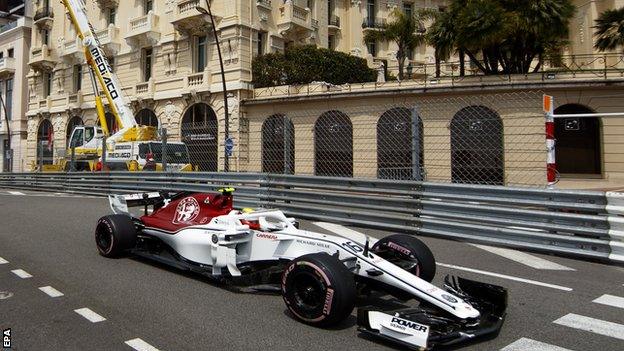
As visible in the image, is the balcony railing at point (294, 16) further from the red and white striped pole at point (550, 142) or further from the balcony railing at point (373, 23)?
the red and white striped pole at point (550, 142)

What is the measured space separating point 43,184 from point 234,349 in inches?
720

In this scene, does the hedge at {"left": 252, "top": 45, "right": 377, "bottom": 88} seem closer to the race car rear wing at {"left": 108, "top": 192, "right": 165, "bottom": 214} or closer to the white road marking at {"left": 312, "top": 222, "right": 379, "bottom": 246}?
the white road marking at {"left": 312, "top": 222, "right": 379, "bottom": 246}

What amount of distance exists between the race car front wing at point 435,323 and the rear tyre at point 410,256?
614mm

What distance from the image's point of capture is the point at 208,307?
4.43 meters

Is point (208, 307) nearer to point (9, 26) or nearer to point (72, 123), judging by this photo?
point (72, 123)

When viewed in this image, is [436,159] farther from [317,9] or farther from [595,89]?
[317,9]

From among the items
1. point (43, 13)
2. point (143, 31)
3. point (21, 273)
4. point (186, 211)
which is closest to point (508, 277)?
point (186, 211)

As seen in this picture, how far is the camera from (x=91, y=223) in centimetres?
944

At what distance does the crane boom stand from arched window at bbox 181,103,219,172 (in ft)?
9.46

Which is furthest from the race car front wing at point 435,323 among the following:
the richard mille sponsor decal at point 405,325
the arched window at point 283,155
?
the arched window at point 283,155

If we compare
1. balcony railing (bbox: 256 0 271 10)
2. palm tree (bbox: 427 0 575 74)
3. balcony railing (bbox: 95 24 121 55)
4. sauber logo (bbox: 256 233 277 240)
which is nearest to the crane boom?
balcony railing (bbox: 95 24 121 55)

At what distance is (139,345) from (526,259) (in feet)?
17.0

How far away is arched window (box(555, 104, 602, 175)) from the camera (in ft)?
74.8

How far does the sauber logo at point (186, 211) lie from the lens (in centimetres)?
550
